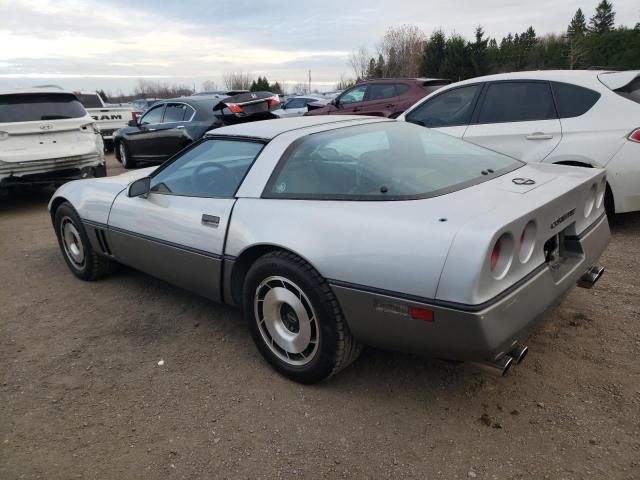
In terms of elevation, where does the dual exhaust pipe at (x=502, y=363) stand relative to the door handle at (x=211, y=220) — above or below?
below

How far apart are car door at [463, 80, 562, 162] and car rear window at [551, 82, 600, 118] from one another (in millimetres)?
64

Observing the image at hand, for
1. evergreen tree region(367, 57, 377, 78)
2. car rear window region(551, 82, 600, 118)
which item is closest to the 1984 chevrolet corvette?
car rear window region(551, 82, 600, 118)

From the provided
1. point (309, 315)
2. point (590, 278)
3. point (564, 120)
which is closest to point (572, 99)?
point (564, 120)

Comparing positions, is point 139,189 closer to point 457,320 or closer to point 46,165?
point 457,320

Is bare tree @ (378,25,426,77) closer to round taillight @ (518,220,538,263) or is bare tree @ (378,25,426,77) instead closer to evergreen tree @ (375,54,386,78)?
evergreen tree @ (375,54,386,78)

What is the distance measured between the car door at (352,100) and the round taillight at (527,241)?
27.9 feet

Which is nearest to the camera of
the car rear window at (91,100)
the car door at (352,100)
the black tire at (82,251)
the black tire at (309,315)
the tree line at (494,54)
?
the black tire at (309,315)

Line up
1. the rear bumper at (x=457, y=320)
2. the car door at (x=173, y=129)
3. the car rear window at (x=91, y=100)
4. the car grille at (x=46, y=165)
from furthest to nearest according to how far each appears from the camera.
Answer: the car rear window at (x=91, y=100), the car door at (x=173, y=129), the car grille at (x=46, y=165), the rear bumper at (x=457, y=320)

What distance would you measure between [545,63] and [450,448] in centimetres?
3825

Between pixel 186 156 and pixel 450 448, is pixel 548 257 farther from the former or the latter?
pixel 186 156

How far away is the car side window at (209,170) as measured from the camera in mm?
3090

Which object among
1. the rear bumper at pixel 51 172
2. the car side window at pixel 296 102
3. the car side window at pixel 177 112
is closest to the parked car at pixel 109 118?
the car side window at pixel 177 112

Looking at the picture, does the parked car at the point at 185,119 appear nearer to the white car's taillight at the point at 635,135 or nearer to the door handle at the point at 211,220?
the door handle at the point at 211,220

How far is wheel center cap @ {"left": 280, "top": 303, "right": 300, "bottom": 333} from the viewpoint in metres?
2.67
